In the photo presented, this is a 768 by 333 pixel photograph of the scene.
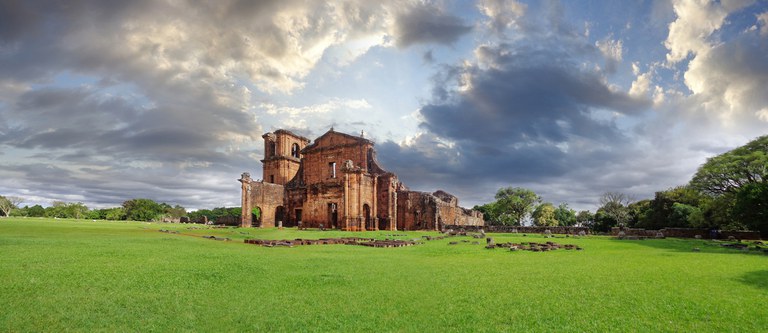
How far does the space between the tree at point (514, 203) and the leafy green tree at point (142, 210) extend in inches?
2604

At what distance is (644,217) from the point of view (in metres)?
48.8

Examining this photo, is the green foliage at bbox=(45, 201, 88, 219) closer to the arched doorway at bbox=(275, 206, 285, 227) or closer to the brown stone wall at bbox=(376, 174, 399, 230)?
the arched doorway at bbox=(275, 206, 285, 227)

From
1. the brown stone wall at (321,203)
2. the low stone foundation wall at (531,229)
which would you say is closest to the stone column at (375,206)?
the brown stone wall at (321,203)

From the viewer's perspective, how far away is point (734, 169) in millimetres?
27391

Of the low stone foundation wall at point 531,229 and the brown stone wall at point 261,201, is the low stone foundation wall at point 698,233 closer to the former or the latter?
the low stone foundation wall at point 531,229

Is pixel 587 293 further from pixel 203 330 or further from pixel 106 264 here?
pixel 106 264

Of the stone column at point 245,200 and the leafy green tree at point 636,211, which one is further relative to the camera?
the leafy green tree at point 636,211

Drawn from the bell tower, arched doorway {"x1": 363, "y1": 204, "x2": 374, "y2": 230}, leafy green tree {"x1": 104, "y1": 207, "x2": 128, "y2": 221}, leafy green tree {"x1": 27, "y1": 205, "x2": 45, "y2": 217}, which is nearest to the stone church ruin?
arched doorway {"x1": 363, "y1": 204, "x2": 374, "y2": 230}

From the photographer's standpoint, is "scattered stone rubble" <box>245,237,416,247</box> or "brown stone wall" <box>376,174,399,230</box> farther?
"brown stone wall" <box>376,174,399,230</box>

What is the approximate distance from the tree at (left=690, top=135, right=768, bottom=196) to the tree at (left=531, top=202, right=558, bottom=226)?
3722 cm

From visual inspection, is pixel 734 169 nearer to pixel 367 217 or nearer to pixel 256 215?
pixel 367 217

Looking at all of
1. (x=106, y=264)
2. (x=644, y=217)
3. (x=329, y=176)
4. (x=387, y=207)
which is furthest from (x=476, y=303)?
(x=644, y=217)

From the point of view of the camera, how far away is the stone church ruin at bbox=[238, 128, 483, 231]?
38906 mm

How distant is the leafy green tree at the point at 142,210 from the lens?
76438mm
